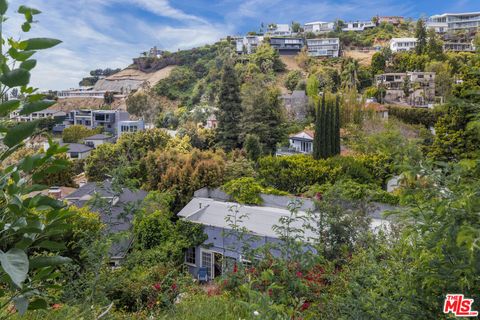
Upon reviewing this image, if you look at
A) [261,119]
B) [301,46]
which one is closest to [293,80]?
[301,46]

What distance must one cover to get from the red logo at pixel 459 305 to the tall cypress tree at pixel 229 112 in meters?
17.7

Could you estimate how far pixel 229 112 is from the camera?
762 inches

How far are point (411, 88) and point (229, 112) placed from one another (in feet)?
57.2

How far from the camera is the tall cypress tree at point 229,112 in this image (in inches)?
755

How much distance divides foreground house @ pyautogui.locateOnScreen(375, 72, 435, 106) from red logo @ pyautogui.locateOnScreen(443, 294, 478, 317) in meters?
28.3

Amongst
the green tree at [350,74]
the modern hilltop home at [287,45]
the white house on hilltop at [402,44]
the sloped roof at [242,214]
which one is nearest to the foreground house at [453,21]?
the white house on hilltop at [402,44]

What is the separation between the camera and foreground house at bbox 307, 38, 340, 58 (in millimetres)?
46125

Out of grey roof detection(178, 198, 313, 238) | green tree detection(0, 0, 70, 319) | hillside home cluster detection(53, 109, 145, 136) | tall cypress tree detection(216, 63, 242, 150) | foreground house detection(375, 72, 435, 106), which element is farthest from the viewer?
hillside home cluster detection(53, 109, 145, 136)

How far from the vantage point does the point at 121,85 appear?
182 ft

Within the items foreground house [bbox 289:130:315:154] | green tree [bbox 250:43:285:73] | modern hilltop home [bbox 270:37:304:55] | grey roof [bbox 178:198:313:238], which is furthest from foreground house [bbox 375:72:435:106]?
grey roof [bbox 178:198:313:238]

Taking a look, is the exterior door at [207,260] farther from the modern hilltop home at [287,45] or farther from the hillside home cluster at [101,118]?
the modern hilltop home at [287,45]

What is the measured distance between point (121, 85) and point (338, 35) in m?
30.4

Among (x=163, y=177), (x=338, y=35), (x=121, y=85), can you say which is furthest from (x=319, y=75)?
(x=121, y=85)

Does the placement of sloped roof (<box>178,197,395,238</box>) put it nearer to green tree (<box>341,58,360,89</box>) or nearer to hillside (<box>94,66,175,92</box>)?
green tree (<box>341,58,360,89</box>)
